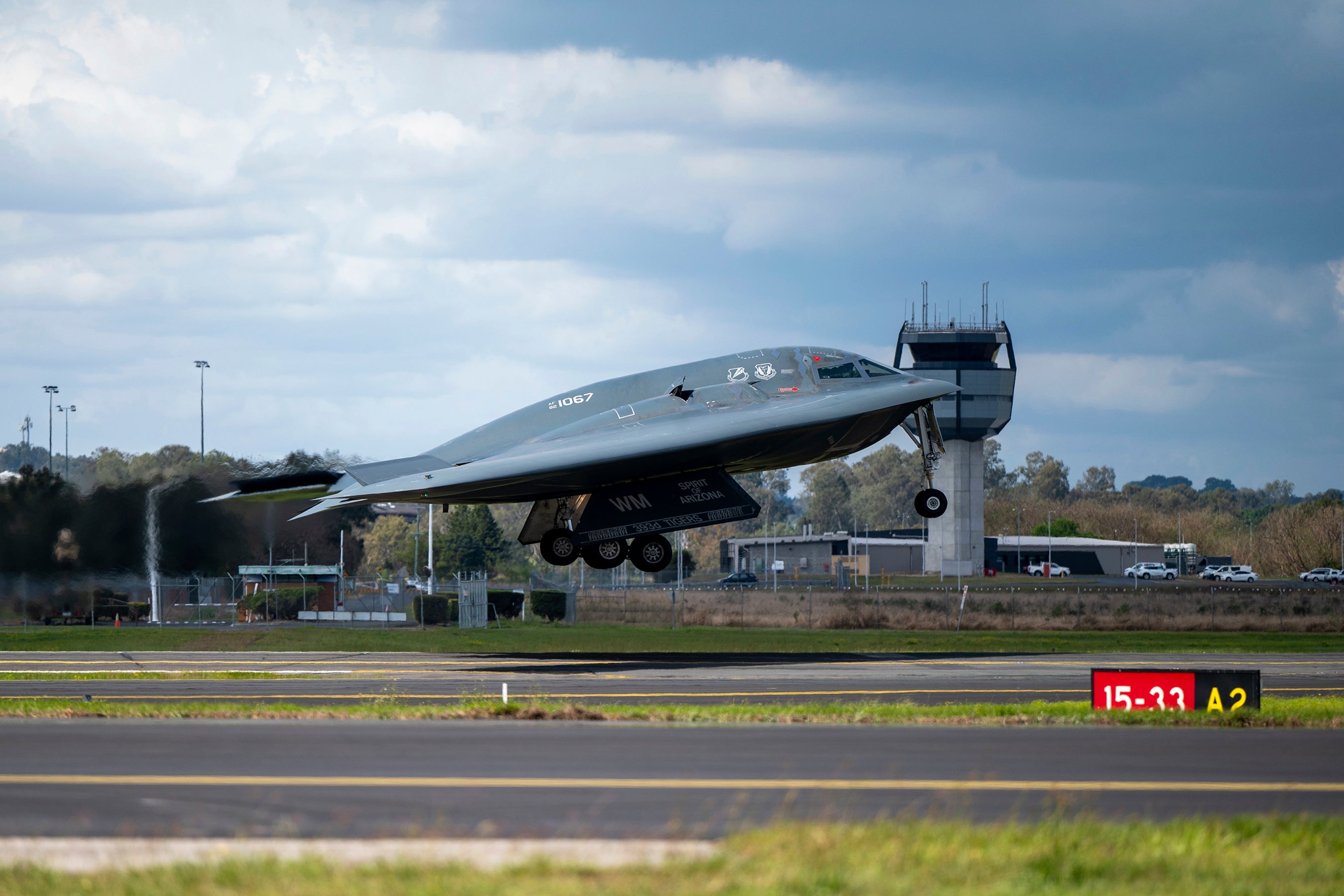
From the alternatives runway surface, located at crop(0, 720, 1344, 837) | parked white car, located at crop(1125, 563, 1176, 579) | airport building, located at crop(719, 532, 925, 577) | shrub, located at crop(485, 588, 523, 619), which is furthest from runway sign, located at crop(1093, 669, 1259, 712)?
airport building, located at crop(719, 532, 925, 577)

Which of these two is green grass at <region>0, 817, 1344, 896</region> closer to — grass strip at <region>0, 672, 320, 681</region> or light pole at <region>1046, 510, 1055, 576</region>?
grass strip at <region>0, 672, 320, 681</region>

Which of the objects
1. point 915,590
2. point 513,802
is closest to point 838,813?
point 513,802

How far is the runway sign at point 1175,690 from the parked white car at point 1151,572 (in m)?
115

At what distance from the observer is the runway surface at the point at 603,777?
1050 cm

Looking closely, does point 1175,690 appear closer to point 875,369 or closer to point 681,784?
point 681,784

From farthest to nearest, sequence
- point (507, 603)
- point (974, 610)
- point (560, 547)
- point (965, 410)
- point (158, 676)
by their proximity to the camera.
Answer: point (965, 410) → point (507, 603) → point (974, 610) → point (560, 547) → point (158, 676)

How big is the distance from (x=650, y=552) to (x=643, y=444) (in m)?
4.70

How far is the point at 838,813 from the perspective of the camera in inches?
423

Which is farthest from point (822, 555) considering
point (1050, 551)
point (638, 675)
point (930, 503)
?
point (638, 675)

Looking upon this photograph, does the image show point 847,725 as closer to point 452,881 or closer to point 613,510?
point 452,881

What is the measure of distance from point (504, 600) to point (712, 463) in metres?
34.5

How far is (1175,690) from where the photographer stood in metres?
20.4

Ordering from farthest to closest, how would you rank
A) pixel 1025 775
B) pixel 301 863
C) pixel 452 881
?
pixel 1025 775 → pixel 301 863 → pixel 452 881

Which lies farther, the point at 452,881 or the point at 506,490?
the point at 506,490
